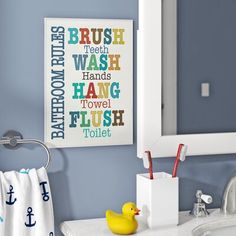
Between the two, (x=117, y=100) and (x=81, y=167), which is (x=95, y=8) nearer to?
(x=117, y=100)

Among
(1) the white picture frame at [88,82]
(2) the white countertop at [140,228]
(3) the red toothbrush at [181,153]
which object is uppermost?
(1) the white picture frame at [88,82]

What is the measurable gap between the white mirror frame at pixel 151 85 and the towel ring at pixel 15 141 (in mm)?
292

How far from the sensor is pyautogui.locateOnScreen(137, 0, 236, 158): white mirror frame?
1639mm

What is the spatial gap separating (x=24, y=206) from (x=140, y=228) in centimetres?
34

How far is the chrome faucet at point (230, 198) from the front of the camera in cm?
169

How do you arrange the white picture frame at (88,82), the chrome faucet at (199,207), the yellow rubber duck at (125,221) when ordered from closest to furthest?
the yellow rubber duck at (125,221) → the white picture frame at (88,82) → the chrome faucet at (199,207)

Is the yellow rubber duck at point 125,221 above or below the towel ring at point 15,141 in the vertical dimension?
below

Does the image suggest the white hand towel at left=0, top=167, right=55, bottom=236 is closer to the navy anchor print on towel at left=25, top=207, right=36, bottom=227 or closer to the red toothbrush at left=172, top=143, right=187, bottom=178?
the navy anchor print on towel at left=25, top=207, right=36, bottom=227

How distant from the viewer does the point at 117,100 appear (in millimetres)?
1641

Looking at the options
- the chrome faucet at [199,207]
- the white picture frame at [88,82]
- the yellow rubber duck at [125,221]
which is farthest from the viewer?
the chrome faucet at [199,207]

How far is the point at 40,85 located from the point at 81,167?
0.28 metres

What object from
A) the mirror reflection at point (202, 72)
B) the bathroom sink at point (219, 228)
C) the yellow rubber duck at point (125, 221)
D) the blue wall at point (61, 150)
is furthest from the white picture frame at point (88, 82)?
the bathroom sink at point (219, 228)

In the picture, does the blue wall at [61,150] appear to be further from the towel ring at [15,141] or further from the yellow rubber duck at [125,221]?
the yellow rubber duck at [125,221]

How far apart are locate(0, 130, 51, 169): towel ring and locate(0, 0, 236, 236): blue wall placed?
0.05ft
